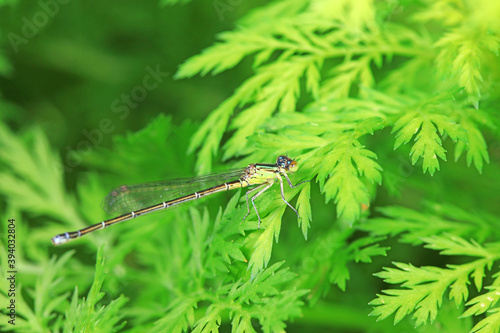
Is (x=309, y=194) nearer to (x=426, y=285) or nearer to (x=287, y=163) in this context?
(x=287, y=163)

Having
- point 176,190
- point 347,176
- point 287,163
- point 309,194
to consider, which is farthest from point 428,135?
point 176,190

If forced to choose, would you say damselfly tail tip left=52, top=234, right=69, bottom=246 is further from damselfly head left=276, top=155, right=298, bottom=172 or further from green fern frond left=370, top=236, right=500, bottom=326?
green fern frond left=370, top=236, right=500, bottom=326

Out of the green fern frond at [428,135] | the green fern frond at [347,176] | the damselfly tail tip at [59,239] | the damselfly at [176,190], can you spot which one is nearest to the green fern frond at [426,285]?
the green fern frond at [347,176]

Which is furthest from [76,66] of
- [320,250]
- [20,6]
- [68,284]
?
[320,250]

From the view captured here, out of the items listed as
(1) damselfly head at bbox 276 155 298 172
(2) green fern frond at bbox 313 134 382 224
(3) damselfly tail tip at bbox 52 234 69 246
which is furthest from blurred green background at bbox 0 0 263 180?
(2) green fern frond at bbox 313 134 382 224

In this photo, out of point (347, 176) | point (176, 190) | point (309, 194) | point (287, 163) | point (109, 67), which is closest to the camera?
point (347, 176)
